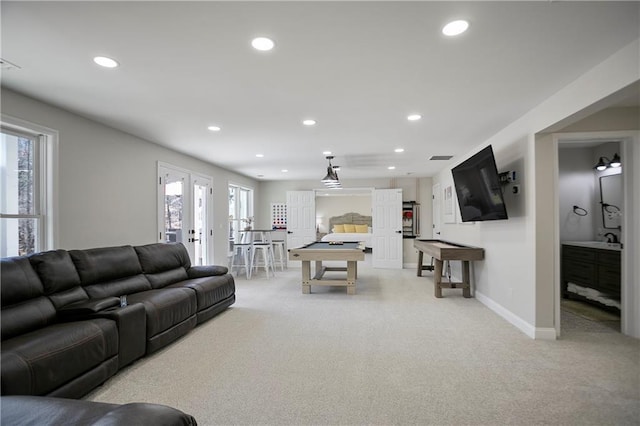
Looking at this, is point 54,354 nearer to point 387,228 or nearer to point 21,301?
point 21,301

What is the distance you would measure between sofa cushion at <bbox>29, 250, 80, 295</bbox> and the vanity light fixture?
22.0 feet

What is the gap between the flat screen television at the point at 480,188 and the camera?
3.69 metres

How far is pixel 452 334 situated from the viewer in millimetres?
3477

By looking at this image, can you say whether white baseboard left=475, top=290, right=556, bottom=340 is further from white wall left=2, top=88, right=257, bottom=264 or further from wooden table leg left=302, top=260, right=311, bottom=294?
white wall left=2, top=88, right=257, bottom=264

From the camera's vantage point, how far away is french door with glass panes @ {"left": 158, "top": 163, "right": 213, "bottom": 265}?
5016 millimetres

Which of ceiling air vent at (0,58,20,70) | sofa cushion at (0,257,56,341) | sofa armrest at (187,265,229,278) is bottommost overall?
sofa armrest at (187,265,229,278)

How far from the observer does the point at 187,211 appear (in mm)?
5641

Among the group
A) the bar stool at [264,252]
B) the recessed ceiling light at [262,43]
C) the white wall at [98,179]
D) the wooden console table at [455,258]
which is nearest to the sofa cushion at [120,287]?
the white wall at [98,179]

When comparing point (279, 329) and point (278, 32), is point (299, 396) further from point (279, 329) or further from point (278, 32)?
point (278, 32)

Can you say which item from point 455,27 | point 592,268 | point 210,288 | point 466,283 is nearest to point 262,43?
point 455,27

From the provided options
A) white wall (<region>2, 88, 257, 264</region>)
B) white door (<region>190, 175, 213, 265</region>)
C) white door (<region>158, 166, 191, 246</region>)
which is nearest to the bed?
white door (<region>190, 175, 213, 265</region>)

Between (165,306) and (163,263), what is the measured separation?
Answer: 114 centimetres

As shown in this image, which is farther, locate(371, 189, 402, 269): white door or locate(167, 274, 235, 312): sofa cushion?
locate(371, 189, 402, 269): white door

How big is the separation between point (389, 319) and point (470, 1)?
3345 millimetres
